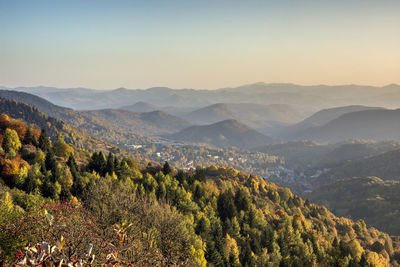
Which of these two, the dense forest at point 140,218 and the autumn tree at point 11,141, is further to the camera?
the autumn tree at point 11,141

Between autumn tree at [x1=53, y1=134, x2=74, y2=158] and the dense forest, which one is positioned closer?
the dense forest

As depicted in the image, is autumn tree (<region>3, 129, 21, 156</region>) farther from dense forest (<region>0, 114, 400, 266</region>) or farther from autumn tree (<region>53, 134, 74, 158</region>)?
autumn tree (<region>53, 134, 74, 158</region>)

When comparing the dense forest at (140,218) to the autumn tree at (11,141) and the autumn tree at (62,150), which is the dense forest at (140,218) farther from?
the autumn tree at (11,141)

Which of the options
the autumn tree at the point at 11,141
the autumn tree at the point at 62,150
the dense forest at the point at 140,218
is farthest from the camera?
the autumn tree at the point at 62,150

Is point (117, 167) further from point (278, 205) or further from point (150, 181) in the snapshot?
point (278, 205)

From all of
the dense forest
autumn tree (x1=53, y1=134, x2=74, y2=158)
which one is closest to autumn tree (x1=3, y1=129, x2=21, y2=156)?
the dense forest

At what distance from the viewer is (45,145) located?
9269cm

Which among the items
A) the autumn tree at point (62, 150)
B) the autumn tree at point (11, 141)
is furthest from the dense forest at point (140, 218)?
the autumn tree at point (11, 141)

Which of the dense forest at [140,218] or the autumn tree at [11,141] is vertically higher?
the autumn tree at [11,141]

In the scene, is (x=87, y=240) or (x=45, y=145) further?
(x=45, y=145)

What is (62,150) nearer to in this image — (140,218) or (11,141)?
(11,141)

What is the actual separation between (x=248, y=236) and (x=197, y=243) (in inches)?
1233

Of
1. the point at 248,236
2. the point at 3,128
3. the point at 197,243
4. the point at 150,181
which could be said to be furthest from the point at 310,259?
the point at 3,128

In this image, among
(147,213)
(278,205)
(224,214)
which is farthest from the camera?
(278,205)
